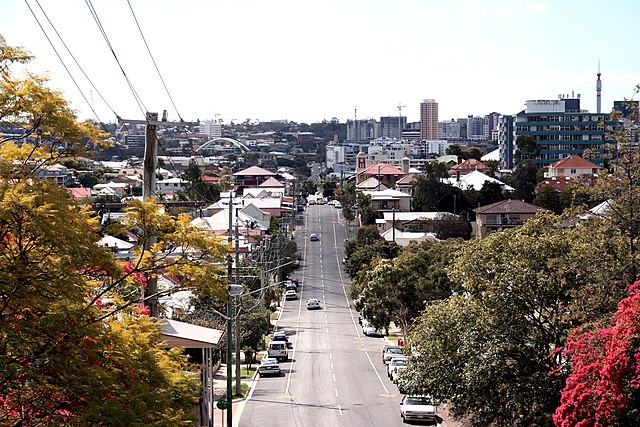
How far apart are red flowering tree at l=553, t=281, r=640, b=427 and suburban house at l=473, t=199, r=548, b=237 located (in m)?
71.2

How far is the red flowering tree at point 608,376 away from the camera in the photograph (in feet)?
Result: 68.3

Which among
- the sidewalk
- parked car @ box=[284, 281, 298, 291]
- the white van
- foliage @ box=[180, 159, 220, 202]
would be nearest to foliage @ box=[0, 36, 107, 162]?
the sidewalk

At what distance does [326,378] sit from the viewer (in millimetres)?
45000

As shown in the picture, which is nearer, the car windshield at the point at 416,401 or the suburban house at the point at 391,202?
the car windshield at the point at 416,401

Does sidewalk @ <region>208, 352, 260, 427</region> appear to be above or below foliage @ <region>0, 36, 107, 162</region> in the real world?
below

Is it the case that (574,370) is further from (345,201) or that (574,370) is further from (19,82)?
(345,201)

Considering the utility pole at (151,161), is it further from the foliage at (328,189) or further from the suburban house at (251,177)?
the suburban house at (251,177)

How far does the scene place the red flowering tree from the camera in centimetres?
2081

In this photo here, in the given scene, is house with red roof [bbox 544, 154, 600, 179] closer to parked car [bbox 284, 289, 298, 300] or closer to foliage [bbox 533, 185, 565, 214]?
foliage [bbox 533, 185, 565, 214]

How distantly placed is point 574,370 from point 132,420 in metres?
14.2

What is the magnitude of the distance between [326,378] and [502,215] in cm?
5302

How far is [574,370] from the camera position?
2378 centimetres

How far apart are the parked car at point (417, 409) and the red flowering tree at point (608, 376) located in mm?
10890

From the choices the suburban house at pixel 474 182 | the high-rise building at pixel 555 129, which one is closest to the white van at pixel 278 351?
the suburban house at pixel 474 182
